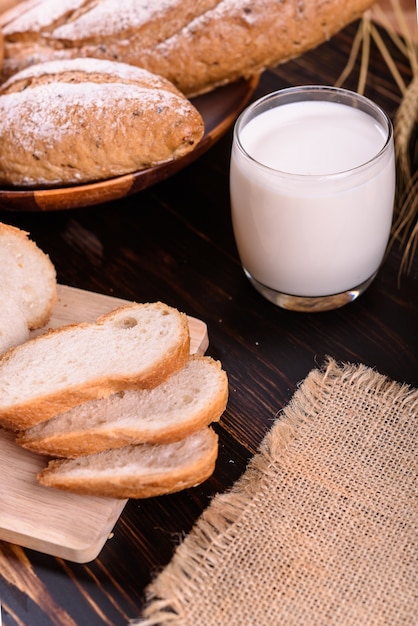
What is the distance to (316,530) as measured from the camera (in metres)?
1.39

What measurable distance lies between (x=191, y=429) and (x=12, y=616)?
17.5 inches

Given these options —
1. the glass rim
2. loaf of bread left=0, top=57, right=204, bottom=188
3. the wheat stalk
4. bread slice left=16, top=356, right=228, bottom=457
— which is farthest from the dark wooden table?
the glass rim

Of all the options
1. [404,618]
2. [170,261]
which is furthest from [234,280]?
[404,618]

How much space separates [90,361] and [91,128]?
1.87 feet

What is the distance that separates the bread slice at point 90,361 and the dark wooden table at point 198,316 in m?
0.21

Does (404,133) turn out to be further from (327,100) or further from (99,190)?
(99,190)

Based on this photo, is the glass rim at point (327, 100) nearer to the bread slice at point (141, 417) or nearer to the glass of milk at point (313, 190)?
the glass of milk at point (313, 190)

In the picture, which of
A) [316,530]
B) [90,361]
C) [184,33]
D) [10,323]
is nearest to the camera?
[316,530]

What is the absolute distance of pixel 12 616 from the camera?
134 centimetres

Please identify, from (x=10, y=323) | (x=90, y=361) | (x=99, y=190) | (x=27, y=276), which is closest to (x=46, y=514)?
(x=90, y=361)

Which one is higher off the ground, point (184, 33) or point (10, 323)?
point (184, 33)

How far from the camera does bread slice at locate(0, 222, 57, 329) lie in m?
1.69

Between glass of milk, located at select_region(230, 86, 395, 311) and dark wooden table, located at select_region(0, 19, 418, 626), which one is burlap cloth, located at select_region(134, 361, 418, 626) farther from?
glass of milk, located at select_region(230, 86, 395, 311)

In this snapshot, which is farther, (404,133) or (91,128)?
(404,133)
